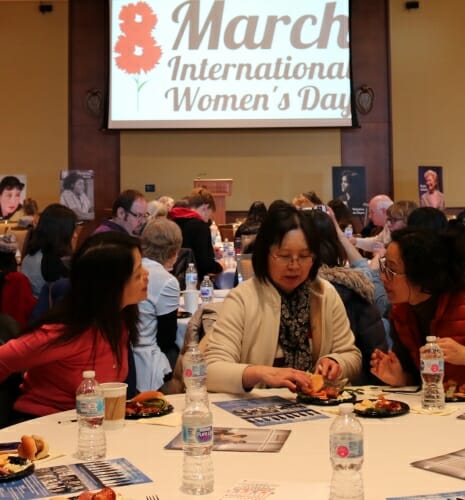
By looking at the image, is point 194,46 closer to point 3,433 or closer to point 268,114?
point 268,114

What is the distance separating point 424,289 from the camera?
2.73 meters

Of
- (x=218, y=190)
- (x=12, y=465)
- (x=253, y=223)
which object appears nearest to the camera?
(x=12, y=465)

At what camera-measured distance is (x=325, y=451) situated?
2.00 metres

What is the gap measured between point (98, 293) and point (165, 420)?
0.59m

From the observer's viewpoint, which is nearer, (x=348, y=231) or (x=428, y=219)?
(x=428, y=219)

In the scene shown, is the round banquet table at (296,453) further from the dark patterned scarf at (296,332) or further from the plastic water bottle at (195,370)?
the dark patterned scarf at (296,332)

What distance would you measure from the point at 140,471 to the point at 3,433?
1.84 feet

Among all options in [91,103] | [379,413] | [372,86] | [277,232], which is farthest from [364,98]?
[379,413]

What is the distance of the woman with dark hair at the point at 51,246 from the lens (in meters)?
5.18

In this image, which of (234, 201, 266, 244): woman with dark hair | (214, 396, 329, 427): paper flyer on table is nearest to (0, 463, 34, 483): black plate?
(214, 396, 329, 427): paper flyer on table

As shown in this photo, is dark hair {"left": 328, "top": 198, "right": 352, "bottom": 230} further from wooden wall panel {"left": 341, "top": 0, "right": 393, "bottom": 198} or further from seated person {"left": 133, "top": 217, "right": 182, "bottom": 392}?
seated person {"left": 133, "top": 217, "right": 182, "bottom": 392}

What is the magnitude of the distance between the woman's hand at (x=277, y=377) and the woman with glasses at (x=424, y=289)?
1.29 ft

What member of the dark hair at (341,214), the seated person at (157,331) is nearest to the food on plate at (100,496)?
the seated person at (157,331)

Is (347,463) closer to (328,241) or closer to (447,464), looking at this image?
(447,464)
